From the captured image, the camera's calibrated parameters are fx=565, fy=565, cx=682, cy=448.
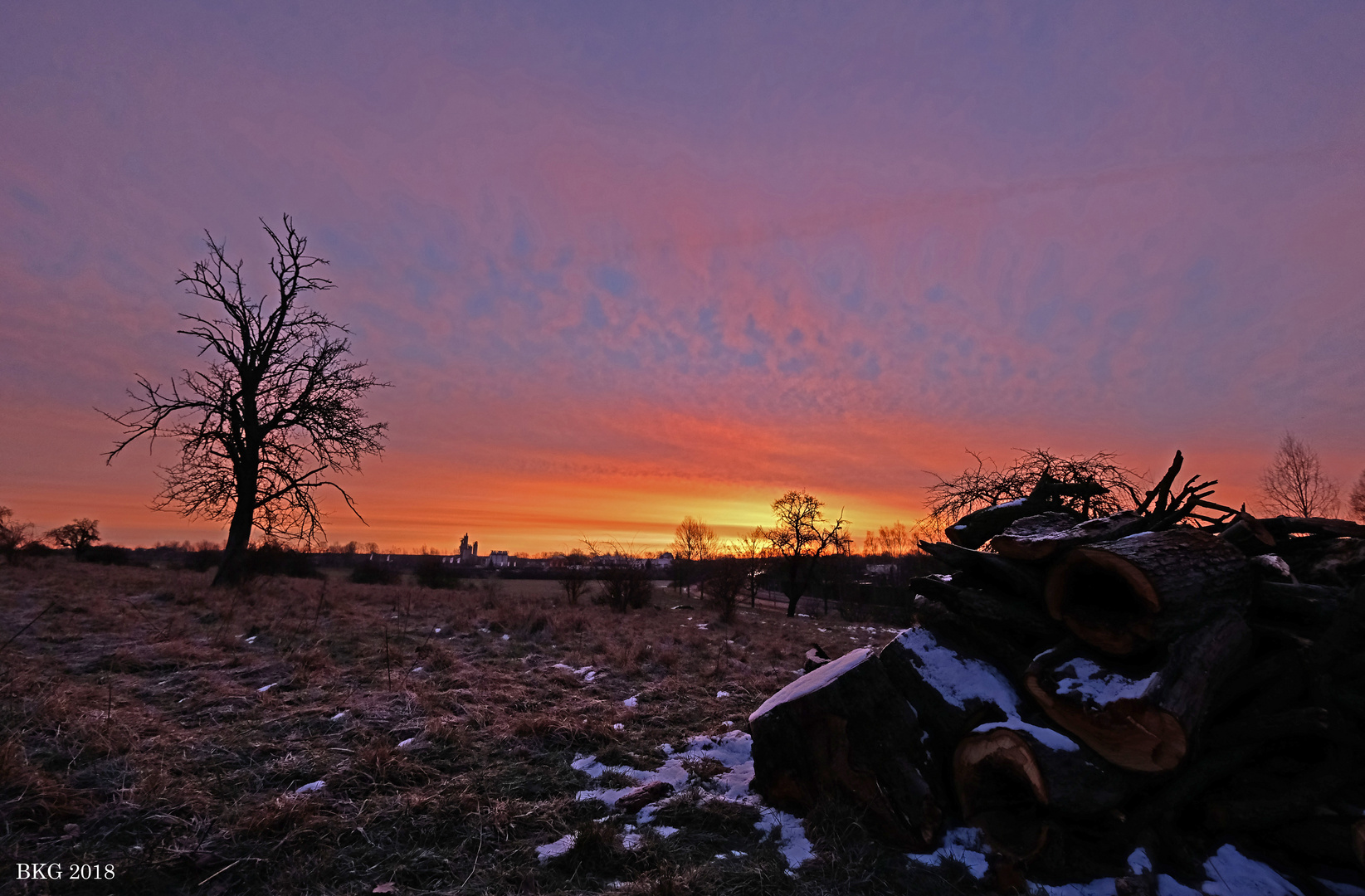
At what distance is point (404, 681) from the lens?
6.85 meters

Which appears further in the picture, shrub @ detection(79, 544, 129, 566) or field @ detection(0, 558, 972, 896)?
shrub @ detection(79, 544, 129, 566)

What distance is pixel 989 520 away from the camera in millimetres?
5816

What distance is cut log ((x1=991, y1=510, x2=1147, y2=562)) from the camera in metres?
4.03

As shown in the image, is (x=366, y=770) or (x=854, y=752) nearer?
(x=854, y=752)

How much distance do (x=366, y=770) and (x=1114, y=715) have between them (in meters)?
5.20

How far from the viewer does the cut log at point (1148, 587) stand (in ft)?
11.6

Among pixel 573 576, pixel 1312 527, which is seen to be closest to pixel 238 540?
pixel 573 576

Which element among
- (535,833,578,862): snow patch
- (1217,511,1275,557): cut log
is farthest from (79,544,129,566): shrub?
(1217,511,1275,557): cut log

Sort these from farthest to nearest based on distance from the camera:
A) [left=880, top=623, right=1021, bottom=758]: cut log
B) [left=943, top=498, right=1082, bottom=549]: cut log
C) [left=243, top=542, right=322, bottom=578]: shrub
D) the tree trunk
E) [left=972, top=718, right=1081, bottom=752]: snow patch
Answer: [left=243, top=542, right=322, bottom=578]: shrub → the tree trunk → [left=943, top=498, right=1082, bottom=549]: cut log → [left=880, top=623, right=1021, bottom=758]: cut log → [left=972, top=718, right=1081, bottom=752]: snow patch

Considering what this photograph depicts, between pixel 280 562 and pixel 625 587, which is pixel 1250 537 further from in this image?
pixel 280 562

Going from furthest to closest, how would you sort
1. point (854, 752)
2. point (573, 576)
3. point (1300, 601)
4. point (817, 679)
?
point (573, 576) → point (817, 679) → point (854, 752) → point (1300, 601)

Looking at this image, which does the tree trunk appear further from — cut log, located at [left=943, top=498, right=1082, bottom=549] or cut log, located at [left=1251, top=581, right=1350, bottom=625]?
cut log, located at [left=1251, top=581, right=1350, bottom=625]

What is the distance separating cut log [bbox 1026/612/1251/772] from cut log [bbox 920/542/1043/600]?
52 centimetres

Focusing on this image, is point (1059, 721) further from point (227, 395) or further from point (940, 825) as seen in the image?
point (227, 395)
